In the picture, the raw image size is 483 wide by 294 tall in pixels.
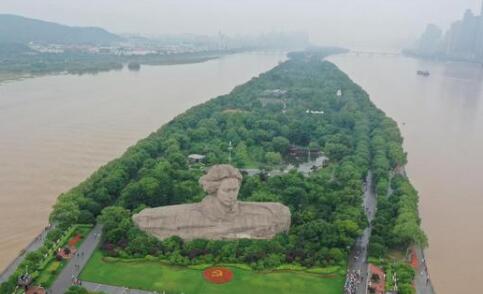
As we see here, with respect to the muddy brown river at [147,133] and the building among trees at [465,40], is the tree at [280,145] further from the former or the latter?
the building among trees at [465,40]

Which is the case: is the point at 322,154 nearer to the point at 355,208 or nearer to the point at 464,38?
the point at 355,208

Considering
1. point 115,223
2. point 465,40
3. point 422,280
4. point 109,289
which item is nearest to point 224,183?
point 115,223

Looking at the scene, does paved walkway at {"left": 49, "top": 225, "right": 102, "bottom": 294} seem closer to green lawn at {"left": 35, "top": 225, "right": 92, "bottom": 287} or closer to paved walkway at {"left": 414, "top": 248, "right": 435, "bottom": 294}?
green lawn at {"left": 35, "top": 225, "right": 92, "bottom": 287}

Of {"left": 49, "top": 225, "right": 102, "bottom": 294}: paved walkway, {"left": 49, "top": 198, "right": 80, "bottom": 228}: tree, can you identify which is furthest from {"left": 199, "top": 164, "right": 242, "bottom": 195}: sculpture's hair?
{"left": 49, "top": 198, "right": 80, "bottom": 228}: tree

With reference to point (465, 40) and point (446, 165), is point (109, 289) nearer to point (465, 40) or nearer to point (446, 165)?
point (446, 165)

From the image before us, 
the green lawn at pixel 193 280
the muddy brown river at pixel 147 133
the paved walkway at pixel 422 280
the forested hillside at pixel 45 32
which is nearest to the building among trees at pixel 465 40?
the muddy brown river at pixel 147 133

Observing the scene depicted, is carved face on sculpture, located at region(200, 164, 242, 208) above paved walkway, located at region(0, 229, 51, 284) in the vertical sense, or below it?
above

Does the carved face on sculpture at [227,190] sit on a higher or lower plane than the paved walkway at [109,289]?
higher
